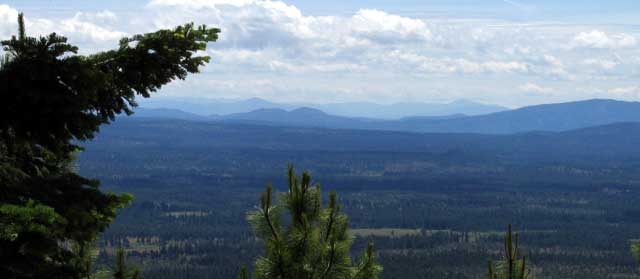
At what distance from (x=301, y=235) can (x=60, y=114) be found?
18.5 ft

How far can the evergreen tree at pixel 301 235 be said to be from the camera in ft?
49.7

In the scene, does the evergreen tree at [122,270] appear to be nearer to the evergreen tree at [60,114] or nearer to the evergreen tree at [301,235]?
the evergreen tree at [301,235]

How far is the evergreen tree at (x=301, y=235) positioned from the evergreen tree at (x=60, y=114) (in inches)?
153

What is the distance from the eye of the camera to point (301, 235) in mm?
15078

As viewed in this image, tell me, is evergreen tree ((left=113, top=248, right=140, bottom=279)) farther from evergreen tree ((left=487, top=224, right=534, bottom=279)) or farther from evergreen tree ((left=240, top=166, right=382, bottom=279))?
evergreen tree ((left=487, top=224, right=534, bottom=279))

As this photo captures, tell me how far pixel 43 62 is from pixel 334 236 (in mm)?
7099

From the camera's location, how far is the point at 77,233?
36.2 ft

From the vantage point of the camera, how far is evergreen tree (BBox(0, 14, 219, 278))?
10.0 metres

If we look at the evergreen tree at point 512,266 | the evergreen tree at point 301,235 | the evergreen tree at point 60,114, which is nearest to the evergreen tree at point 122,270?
the evergreen tree at point 301,235

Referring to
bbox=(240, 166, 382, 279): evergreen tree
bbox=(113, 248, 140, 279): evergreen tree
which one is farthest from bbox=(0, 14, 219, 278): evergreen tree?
bbox=(113, 248, 140, 279): evergreen tree

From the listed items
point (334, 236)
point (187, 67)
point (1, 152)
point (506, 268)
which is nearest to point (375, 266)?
point (334, 236)

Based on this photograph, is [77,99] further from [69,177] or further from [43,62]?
[69,177]

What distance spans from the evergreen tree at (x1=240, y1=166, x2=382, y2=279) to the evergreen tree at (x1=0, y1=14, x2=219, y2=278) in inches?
153

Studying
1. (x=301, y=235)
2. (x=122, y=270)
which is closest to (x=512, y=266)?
(x=301, y=235)
